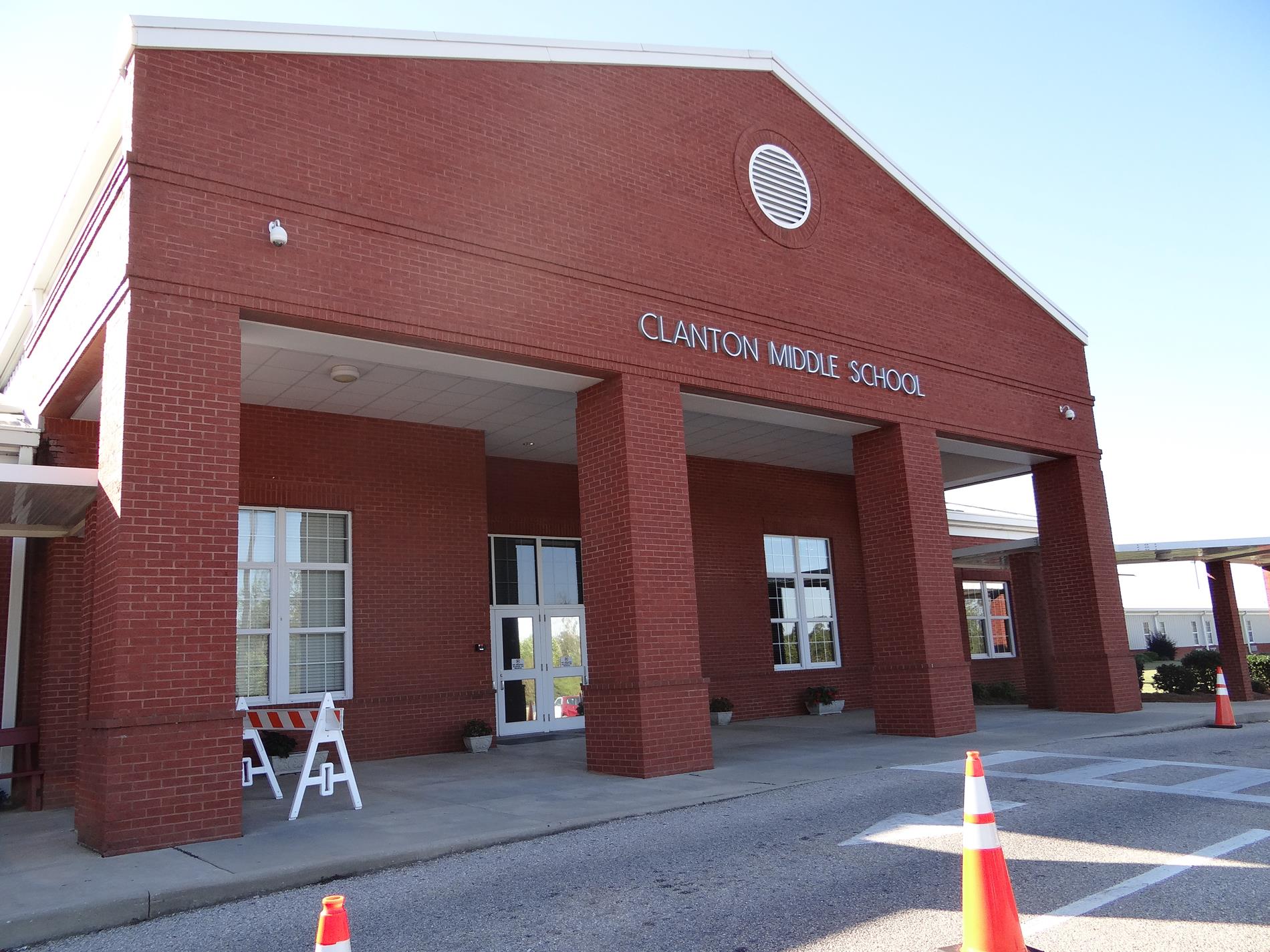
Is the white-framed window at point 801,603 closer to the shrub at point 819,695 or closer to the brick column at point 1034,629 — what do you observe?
the shrub at point 819,695

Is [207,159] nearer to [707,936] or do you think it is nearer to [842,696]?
[707,936]

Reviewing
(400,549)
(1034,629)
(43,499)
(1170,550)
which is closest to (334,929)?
(43,499)

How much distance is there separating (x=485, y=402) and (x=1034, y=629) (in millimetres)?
11913

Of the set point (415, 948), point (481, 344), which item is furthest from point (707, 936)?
point (481, 344)

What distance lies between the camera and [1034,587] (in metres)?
19.2

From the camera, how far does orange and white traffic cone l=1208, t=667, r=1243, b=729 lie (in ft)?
46.0

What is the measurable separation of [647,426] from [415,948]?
23.4 ft

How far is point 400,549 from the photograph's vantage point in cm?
1394

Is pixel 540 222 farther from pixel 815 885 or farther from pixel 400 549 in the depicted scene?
pixel 815 885

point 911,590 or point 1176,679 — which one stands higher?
point 911,590

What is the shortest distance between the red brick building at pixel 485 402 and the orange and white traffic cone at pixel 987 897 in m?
5.90

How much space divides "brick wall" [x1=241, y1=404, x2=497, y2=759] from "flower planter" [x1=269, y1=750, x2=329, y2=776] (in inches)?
30.5

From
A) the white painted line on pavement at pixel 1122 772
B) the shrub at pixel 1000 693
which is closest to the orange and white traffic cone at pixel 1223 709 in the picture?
the white painted line on pavement at pixel 1122 772

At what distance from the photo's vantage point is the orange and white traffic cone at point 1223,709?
46.0 feet
